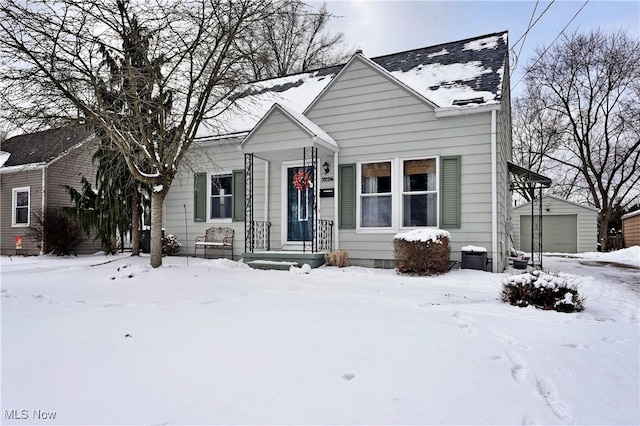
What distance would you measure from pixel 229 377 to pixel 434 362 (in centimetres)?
153

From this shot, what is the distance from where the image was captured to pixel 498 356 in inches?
129

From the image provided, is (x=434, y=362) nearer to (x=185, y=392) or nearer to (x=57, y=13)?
(x=185, y=392)

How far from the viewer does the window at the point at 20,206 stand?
1512 centimetres

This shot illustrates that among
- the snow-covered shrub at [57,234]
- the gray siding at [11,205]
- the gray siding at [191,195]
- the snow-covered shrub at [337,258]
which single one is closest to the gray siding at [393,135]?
the snow-covered shrub at [337,258]

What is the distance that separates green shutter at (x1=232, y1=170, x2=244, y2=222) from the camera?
10.6m

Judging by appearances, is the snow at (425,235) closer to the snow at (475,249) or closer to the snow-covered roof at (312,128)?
the snow at (475,249)

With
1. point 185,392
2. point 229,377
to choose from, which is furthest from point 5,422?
point 229,377

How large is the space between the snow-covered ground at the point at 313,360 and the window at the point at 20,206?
38.0ft

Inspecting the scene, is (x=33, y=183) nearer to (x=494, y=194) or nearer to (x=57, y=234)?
(x=57, y=234)

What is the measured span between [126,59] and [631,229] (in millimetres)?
25701

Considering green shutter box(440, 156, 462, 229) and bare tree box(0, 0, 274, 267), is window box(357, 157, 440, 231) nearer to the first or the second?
green shutter box(440, 156, 462, 229)

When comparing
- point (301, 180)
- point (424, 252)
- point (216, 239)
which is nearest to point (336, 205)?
point (301, 180)

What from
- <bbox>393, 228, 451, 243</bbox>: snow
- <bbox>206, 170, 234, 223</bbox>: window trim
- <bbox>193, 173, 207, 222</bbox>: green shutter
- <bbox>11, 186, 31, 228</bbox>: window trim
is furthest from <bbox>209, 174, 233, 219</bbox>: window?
<bbox>11, 186, 31, 228</bbox>: window trim

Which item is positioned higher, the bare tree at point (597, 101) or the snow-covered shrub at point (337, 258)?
the bare tree at point (597, 101)
